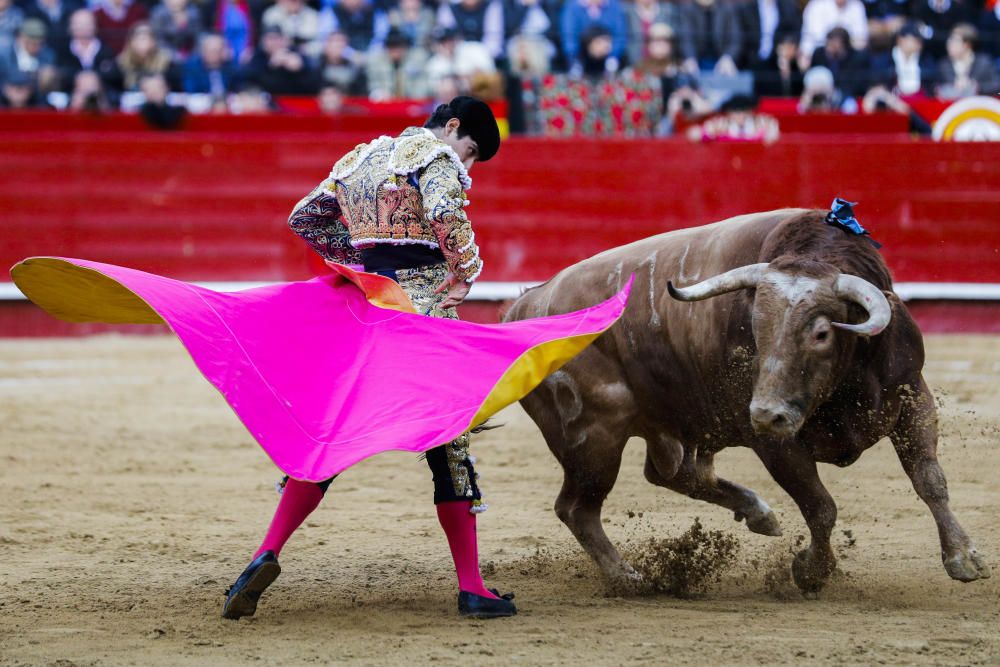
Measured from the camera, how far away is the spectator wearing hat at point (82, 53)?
Answer: 9680 millimetres

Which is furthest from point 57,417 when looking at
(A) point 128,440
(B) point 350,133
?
(B) point 350,133

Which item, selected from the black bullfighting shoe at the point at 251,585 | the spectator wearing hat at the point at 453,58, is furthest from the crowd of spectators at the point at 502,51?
the black bullfighting shoe at the point at 251,585

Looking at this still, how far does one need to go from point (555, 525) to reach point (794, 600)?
46.3 inches

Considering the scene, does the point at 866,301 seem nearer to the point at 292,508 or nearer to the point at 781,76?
the point at 292,508

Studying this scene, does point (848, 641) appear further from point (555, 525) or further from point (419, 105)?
point (419, 105)

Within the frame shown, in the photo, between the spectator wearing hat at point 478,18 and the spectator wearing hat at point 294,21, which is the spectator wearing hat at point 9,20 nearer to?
the spectator wearing hat at point 294,21

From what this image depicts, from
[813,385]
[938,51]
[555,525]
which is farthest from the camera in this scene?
[938,51]

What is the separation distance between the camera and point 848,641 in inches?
118

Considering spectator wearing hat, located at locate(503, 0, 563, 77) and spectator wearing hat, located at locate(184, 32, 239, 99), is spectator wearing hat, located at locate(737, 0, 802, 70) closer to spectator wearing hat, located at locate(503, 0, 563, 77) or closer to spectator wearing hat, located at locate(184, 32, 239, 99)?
spectator wearing hat, located at locate(503, 0, 563, 77)

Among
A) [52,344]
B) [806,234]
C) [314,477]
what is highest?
[806,234]

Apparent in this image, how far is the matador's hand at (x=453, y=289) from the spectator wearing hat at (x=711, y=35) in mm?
6552

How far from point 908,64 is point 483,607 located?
7.20 metres

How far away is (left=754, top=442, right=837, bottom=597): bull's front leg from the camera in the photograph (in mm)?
3447

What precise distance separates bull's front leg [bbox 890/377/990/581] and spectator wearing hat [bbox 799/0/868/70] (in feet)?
21.8
